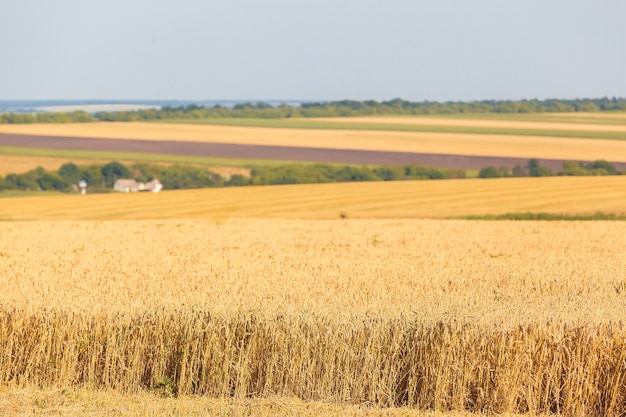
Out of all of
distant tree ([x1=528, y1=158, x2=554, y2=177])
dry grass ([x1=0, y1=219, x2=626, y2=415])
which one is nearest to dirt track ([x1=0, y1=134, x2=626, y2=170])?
distant tree ([x1=528, y1=158, x2=554, y2=177])

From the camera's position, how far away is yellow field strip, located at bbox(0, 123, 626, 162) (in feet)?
286

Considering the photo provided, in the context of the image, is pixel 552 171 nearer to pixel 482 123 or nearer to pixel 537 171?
pixel 537 171

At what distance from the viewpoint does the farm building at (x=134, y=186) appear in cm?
7080

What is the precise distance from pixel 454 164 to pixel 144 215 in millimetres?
40517

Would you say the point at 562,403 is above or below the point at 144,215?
above

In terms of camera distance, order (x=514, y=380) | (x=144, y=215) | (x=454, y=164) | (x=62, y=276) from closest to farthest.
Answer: (x=514, y=380)
(x=62, y=276)
(x=144, y=215)
(x=454, y=164)

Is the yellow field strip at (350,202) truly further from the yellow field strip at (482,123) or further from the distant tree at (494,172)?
the yellow field strip at (482,123)

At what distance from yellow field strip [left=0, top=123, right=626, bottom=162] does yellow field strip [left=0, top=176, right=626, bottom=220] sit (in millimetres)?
27782

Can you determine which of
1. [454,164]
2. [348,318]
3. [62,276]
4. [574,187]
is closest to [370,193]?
[574,187]

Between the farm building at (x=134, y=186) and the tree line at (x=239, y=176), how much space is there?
43.8 inches

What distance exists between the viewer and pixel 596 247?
23203 mm

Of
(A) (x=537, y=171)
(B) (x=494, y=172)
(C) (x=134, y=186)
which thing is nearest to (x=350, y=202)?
(B) (x=494, y=172)

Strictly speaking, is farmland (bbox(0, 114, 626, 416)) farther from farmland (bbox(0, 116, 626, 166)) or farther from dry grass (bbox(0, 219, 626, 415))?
farmland (bbox(0, 116, 626, 166))

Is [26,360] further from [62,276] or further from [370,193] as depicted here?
[370,193]
